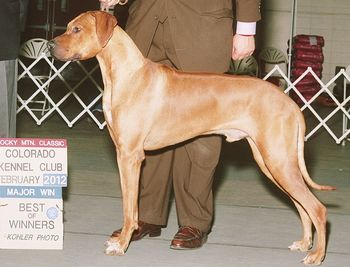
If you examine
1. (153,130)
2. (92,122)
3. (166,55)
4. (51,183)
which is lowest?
(92,122)

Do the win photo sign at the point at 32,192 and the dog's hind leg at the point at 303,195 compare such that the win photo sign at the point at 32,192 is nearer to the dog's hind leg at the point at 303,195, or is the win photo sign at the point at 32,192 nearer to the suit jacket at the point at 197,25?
the suit jacket at the point at 197,25

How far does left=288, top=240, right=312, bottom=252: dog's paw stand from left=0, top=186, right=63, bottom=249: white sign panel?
1.35 metres

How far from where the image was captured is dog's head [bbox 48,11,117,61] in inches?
151

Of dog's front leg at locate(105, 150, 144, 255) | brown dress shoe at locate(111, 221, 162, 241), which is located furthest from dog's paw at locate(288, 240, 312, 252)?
dog's front leg at locate(105, 150, 144, 255)

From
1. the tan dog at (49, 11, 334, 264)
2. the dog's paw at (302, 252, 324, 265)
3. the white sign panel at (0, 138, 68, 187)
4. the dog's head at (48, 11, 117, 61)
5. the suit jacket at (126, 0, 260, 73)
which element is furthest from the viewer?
the suit jacket at (126, 0, 260, 73)

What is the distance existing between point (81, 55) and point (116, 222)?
146 cm

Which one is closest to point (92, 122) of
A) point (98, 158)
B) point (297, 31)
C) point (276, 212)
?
point (98, 158)

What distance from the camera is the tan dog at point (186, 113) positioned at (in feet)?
13.1

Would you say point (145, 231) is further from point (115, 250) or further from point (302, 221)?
point (302, 221)

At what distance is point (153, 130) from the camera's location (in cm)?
406

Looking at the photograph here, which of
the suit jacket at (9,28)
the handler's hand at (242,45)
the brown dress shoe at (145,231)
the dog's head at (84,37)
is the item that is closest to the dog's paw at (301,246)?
the brown dress shoe at (145,231)

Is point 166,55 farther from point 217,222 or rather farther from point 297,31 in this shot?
point 297,31

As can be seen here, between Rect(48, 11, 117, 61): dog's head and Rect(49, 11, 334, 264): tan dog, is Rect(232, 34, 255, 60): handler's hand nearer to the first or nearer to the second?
Rect(49, 11, 334, 264): tan dog

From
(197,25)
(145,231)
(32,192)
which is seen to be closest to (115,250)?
(145,231)
